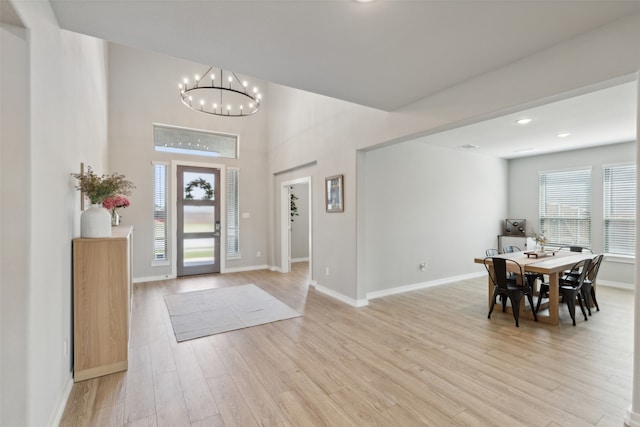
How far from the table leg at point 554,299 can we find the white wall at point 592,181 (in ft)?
10.1

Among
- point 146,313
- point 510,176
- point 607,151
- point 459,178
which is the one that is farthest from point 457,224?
point 146,313

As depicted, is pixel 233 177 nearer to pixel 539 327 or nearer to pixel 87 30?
pixel 87 30

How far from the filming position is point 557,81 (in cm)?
232

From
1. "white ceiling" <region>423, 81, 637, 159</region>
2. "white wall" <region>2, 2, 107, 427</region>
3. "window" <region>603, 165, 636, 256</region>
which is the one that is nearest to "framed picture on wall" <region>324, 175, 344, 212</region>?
"white ceiling" <region>423, 81, 637, 159</region>

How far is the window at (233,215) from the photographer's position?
7078mm

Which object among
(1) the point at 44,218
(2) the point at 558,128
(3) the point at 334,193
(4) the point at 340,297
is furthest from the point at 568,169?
(1) the point at 44,218

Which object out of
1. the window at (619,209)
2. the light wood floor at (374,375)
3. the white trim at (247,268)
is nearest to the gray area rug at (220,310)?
the light wood floor at (374,375)

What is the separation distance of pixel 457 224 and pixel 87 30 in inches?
250

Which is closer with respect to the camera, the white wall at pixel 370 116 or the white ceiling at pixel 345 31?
the white ceiling at pixel 345 31

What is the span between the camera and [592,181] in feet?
19.4

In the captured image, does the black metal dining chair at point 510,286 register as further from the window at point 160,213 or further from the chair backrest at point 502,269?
the window at point 160,213

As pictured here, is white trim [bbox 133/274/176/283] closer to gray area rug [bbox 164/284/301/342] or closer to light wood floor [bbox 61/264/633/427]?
gray area rug [bbox 164/284/301/342]

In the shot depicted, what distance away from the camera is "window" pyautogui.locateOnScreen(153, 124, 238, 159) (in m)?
6.39

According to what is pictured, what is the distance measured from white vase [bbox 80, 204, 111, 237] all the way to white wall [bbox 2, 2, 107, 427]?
3.1 inches
